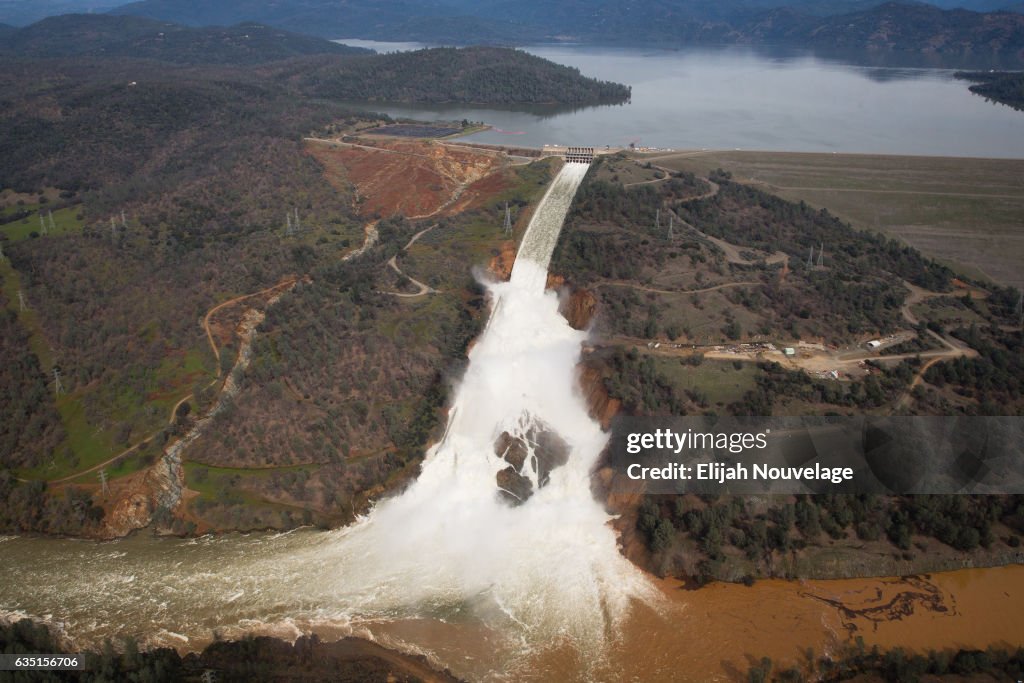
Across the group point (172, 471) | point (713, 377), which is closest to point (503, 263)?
point (713, 377)

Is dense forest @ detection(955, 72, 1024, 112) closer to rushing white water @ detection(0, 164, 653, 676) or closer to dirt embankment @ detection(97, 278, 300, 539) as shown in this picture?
rushing white water @ detection(0, 164, 653, 676)

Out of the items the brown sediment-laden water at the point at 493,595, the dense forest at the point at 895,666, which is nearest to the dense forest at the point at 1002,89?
the brown sediment-laden water at the point at 493,595

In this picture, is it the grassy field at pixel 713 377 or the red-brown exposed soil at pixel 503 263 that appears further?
the red-brown exposed soil at pixel 503 263

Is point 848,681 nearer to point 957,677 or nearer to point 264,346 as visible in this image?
point 957,677

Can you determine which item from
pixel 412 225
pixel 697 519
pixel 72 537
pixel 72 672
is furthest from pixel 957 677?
pixel 412 225

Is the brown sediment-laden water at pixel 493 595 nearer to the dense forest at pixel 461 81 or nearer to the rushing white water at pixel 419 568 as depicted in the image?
the rushing white water at pixel 419 568

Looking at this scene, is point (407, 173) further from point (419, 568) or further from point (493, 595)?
point (493, 595)
